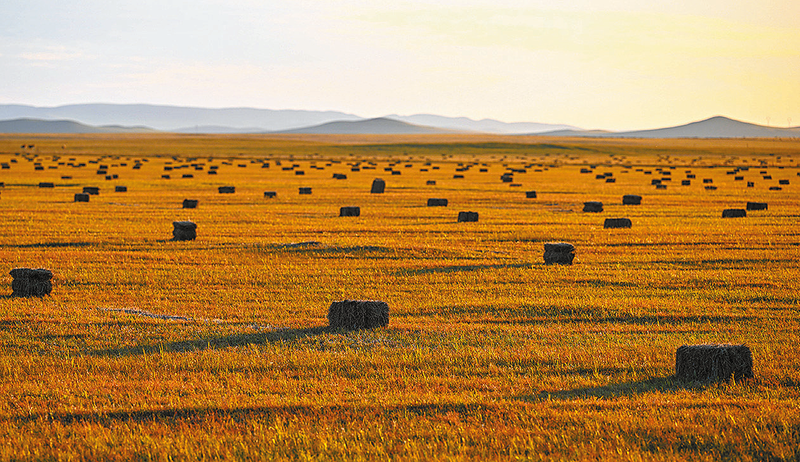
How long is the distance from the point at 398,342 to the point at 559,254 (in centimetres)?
872

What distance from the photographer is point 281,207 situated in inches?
1478

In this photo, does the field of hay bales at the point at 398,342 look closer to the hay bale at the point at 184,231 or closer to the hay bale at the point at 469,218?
the hay bale at the point at 184,231

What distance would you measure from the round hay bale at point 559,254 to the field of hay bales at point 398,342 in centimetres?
26

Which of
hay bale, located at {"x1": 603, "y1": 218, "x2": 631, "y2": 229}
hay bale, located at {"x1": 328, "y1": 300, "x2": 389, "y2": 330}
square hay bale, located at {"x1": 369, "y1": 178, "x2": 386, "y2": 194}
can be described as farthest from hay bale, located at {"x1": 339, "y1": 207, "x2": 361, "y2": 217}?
hay bale, located at {"x1": 328, "y1": 300, "x2": 389, "y2": 330}

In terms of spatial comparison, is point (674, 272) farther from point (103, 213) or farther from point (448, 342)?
point (103, 213)

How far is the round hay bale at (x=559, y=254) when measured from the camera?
20.2 meters

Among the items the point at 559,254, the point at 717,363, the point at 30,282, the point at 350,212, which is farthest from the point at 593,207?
the point at 717,363

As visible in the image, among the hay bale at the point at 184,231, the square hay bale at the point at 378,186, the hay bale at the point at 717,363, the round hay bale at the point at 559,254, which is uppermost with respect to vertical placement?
the hay bale at the point at 717,363

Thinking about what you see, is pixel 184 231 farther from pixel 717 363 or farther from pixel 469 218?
pixel 717 363

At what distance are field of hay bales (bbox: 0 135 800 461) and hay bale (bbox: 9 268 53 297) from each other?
24cm

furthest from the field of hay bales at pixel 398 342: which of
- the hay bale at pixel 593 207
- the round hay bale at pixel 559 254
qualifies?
the hay bale at pixel 593 207

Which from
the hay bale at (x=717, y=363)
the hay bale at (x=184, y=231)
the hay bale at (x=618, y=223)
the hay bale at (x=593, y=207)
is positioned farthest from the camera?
the hay bale at (x=593, y=207)

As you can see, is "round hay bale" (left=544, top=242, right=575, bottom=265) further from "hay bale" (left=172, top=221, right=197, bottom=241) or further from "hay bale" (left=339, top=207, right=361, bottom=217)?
"hay bale" (left=339, top=207, right=361, bottom=217)

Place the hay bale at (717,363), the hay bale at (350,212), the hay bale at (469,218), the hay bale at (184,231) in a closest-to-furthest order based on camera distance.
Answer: the hay bale at (717,363)
the hay bale at (184,231)
the hay bale at (469,218)
the hay bale at (350,212)
